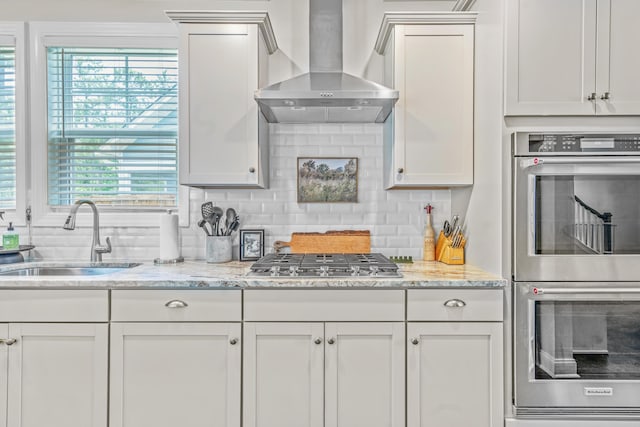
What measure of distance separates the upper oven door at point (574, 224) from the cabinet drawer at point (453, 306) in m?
0.21

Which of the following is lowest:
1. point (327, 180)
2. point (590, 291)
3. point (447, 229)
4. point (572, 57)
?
point (590, 291)

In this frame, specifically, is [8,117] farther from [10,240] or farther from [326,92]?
[326,92]

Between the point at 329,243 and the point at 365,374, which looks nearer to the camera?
the point at 365,374

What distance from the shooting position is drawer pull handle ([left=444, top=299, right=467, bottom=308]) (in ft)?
6.08

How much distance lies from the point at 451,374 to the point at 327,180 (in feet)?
4.44

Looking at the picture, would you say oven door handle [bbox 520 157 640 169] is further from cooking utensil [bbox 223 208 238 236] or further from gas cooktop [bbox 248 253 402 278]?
cooking utensil [bbox 223 208 238 236]

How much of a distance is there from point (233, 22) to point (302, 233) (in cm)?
130

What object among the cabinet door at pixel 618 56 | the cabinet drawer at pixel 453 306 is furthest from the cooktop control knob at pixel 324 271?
the cabinet door at pixel 618 56

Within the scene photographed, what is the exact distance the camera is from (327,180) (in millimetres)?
2629

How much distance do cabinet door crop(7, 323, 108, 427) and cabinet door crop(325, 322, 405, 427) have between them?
3.49 ft

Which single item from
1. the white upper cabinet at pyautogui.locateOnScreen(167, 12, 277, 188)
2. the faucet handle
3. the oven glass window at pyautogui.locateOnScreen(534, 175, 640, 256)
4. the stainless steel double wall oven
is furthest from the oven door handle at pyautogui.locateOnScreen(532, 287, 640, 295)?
the faucet handle


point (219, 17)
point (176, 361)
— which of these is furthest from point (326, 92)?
point (176, 361)

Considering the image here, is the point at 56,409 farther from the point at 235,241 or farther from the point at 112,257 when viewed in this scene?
the point at 235,241

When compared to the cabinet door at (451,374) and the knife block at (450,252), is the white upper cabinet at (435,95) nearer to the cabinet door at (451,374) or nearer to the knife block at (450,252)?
the knife block at (450,252)
